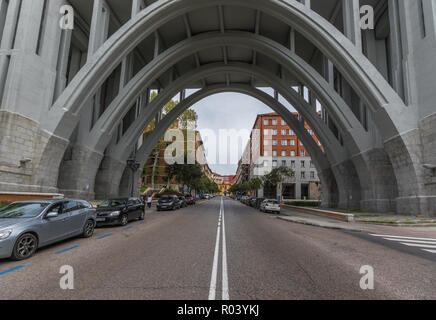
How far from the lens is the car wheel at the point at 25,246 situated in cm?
556

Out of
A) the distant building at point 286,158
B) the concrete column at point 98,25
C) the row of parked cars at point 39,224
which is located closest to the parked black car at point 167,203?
the concrete column at point 98,25

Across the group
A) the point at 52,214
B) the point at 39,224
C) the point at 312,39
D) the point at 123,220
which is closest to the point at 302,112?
the point at 312,39

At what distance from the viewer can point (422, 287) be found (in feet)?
13.3

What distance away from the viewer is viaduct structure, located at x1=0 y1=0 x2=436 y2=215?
615 inches

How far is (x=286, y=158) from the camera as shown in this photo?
67.1 metres

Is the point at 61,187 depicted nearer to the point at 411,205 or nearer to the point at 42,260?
the point at 42,260

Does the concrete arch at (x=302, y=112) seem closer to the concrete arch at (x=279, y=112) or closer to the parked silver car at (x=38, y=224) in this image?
the concrete arch at (x=279, y=112)

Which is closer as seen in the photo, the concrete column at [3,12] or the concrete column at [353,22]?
the concrete column at [3,12]

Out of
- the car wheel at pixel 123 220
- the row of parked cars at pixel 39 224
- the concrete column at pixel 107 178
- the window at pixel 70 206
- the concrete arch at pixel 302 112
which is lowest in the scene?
the car wheel at pixel 123 220

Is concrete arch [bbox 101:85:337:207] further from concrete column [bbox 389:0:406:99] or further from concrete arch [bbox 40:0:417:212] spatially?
concrete column [bbox 389:0:406:99]

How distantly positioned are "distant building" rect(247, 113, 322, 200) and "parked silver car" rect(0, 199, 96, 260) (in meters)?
59.1

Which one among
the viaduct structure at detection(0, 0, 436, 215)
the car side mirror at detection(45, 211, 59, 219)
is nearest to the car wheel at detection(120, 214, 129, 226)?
the car side mirror at detection(45, 211, 59, 219)

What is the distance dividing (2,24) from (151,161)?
2088 inches

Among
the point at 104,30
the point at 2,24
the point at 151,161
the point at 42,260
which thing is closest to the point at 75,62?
the point at 104,30
